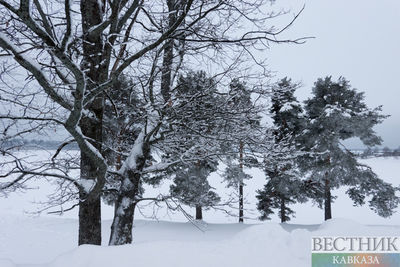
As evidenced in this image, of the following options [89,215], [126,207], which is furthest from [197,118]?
[89,215]

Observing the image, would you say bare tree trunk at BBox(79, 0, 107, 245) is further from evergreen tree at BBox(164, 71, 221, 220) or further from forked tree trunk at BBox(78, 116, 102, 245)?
evergreen tree at BBox(164, 71, 221, 220)

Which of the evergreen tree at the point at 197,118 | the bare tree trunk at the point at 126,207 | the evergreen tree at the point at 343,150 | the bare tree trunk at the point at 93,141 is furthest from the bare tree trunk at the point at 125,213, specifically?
the evergreen tree at the point at 343,150

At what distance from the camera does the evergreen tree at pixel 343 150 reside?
14.9 metres

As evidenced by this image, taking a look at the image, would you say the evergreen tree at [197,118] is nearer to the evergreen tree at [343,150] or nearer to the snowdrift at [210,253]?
the snowdrift at [210,253]

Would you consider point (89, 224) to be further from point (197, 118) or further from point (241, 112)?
point (241, 112)

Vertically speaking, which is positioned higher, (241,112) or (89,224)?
(241,112)

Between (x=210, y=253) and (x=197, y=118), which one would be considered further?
(x=197, y=118)

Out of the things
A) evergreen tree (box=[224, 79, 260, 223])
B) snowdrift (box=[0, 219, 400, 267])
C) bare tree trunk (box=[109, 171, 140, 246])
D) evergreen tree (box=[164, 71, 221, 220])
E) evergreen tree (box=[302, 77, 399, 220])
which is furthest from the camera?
evergreen tree (box=[302, 77, 399, 220])

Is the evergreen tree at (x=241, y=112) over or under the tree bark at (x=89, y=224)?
over

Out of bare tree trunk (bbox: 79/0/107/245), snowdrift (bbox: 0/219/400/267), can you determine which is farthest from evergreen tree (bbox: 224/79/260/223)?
bare tree trunk (bbox: 79/0/107/245)

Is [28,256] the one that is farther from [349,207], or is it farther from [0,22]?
[349,207]

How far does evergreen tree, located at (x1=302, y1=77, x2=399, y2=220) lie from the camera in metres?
14.9

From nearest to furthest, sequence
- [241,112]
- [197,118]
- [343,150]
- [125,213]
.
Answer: [241,112]
[197,118]
[125,213]
[343,150]

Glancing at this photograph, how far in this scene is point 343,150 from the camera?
15367mm
